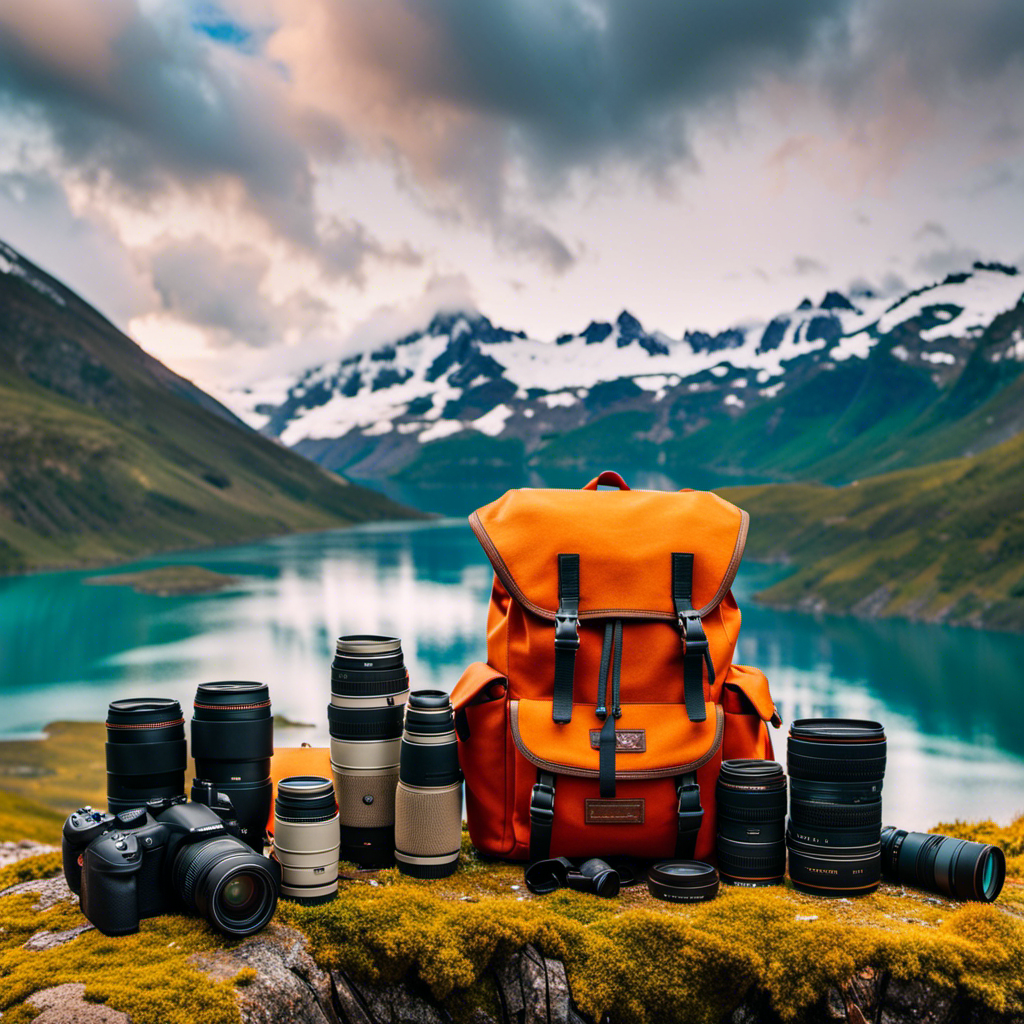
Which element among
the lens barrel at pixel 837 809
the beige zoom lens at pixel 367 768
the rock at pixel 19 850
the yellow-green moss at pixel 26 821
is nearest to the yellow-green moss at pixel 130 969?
the beige zoom lens at pixel 367 768

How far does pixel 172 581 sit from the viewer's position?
5197 inches

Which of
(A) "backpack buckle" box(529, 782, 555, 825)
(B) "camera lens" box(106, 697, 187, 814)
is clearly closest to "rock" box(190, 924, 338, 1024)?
(B) "camera lens" box(106, 697, 187, 814)

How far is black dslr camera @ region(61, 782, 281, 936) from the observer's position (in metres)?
4.98

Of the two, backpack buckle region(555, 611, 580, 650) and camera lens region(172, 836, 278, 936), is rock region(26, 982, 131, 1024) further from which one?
backpack buckle region(555, 611, 580, 650)

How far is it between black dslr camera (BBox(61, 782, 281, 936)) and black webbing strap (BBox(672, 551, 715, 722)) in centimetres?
272

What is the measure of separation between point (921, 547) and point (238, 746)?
146 meters

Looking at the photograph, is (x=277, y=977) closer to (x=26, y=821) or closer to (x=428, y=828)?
(x=428, y=828)

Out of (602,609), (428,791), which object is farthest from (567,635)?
(428,791)

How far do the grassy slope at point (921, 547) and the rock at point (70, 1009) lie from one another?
126m

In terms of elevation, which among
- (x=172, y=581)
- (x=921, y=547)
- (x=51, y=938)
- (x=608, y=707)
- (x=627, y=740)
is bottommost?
(x=172, y=581)

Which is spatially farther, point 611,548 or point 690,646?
point 611,548

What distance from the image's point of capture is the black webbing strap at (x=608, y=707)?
5.96 metres

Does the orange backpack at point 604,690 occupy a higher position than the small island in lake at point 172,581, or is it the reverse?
the orange backpack at point 604,690

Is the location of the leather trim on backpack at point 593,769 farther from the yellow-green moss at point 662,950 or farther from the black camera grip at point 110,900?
the black camera grip at point 110,900
